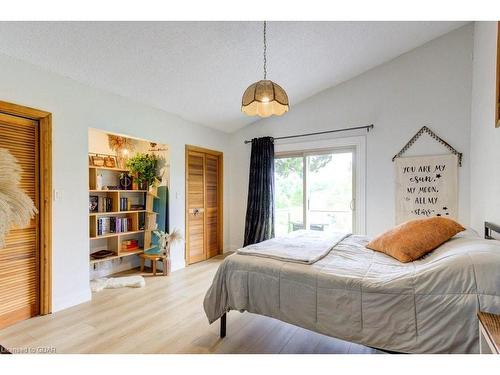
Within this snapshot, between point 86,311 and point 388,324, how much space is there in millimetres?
2593

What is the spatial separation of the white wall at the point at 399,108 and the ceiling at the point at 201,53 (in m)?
0.18

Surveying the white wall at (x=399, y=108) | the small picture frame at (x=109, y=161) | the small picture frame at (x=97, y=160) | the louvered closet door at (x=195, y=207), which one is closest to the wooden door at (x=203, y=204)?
the louvered closet door at (x=195, y=207)

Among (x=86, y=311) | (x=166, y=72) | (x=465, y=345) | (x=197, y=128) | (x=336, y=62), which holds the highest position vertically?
(x=336, y=62)

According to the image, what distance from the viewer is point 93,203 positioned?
341 cm

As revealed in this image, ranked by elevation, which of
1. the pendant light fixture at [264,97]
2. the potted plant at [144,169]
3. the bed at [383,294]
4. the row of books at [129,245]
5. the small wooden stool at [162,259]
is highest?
the pendant light fixture at [264,97]

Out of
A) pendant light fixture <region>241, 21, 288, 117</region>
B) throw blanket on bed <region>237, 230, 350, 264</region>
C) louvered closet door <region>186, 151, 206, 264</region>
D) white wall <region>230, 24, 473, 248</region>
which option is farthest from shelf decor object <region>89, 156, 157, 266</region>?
white wall <region>230, 24, 473, 248</region>

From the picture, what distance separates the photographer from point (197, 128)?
4.18m

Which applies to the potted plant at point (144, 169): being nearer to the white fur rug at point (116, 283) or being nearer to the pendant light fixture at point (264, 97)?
the white fur rug at point (116, 283)

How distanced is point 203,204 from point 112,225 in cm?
139

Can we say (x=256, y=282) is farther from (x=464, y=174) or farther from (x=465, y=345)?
(x=464, y=174)

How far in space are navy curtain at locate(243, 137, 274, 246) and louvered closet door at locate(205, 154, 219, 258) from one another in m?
0.62

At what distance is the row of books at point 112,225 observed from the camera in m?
3.44

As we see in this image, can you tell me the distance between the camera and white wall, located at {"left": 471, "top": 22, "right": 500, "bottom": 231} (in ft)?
6.56
